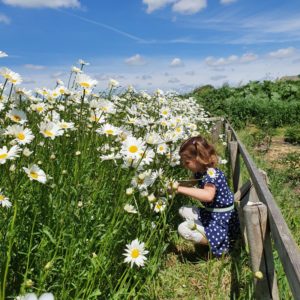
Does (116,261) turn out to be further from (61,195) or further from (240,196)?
(240,196)

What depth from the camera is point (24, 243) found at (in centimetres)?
217

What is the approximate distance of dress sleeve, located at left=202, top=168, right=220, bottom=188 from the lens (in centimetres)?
324

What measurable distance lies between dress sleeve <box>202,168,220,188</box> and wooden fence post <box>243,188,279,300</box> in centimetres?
85

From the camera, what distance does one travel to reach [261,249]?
2438mm

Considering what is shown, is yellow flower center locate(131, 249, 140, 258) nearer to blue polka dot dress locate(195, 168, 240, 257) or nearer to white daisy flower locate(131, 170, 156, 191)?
white daisy flower locate(131, 170, 156, 191)

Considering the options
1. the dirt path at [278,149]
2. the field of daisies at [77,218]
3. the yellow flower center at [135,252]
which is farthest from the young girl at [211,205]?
the dirt path at [278,149]

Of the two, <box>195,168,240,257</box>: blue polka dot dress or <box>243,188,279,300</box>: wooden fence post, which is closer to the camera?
<box>243,188,279,300</box>: wooden fence post

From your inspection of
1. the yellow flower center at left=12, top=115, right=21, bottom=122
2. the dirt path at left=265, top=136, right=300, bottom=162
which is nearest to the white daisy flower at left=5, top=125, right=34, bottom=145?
the yellow flower center at left=12, top=115, right=21, bottom=122

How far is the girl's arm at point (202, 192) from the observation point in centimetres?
309

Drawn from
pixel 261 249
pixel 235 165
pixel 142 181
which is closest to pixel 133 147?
pixel 142 181

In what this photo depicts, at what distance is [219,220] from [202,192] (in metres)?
0.34

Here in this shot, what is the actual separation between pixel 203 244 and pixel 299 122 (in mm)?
9735

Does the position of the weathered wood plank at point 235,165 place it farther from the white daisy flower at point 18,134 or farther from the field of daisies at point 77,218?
the white daisy flower at point 18,134

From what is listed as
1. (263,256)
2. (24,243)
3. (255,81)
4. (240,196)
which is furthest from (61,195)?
(255,81)
